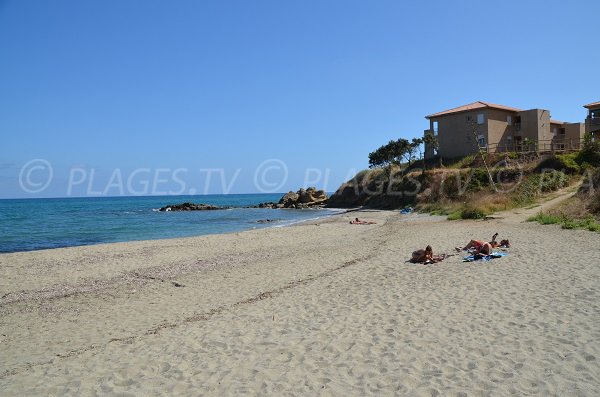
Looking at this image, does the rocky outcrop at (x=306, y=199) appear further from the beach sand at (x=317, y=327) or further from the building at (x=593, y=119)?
the beach sand at (x=317, y=327)

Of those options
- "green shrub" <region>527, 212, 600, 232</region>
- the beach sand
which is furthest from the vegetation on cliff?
the beach sand

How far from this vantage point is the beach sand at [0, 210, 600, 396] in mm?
5273

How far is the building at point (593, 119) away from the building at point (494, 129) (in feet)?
1.75

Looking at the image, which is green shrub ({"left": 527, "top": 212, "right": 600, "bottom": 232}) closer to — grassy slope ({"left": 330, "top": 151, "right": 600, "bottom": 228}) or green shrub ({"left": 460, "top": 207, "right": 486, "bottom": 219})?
grassy slope ({"left": 330, "top": 151, "right": 600, "bottom": 228})

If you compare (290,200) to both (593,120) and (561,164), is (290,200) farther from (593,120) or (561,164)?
(561,164)

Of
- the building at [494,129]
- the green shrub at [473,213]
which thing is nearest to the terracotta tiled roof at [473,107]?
the building at [494,129]

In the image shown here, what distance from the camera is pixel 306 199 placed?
7300cm

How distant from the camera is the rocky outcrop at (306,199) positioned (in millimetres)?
70812

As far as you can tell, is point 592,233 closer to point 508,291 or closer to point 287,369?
point 508,291

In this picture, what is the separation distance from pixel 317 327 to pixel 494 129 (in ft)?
152

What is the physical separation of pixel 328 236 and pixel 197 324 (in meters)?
16.4

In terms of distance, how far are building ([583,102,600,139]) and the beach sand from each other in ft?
121

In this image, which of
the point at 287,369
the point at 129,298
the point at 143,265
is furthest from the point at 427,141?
the point at 287,369

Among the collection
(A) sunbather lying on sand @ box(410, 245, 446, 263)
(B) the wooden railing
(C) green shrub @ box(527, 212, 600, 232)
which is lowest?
(A) sunbather lying on sand @ box(410, 245, 446, 263)
